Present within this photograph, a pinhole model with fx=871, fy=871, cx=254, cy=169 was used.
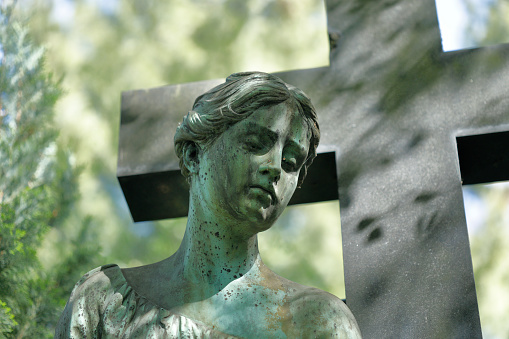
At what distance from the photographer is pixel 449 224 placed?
415cm

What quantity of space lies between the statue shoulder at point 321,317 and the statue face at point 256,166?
33 centimetres

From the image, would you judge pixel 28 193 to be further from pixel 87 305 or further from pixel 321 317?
pixel 321 317

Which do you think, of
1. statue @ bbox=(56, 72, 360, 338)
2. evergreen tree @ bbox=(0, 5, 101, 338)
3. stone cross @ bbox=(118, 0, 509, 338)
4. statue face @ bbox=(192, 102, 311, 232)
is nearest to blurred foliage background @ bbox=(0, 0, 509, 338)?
evergreen tree @ bbox=(0, 5, 101, 338)

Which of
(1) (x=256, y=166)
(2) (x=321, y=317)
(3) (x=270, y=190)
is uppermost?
(1) (x=256, y=166)

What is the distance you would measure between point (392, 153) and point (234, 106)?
1.22m

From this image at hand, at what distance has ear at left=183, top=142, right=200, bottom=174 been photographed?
3.62 metres

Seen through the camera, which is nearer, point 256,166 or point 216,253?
point 256,166

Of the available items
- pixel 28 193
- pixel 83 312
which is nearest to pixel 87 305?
pixel 83 312

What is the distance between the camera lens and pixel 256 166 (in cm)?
334

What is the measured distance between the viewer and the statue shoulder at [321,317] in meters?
3.30

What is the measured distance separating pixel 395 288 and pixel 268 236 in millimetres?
8303

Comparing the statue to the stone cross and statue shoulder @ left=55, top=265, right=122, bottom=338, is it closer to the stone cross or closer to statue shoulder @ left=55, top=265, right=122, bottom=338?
statue shoulder @ left=55, top=265, right=122, bottom=338

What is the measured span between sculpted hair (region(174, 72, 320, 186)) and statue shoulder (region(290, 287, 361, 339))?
64cm

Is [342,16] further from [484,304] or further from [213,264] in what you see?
[484,304]
